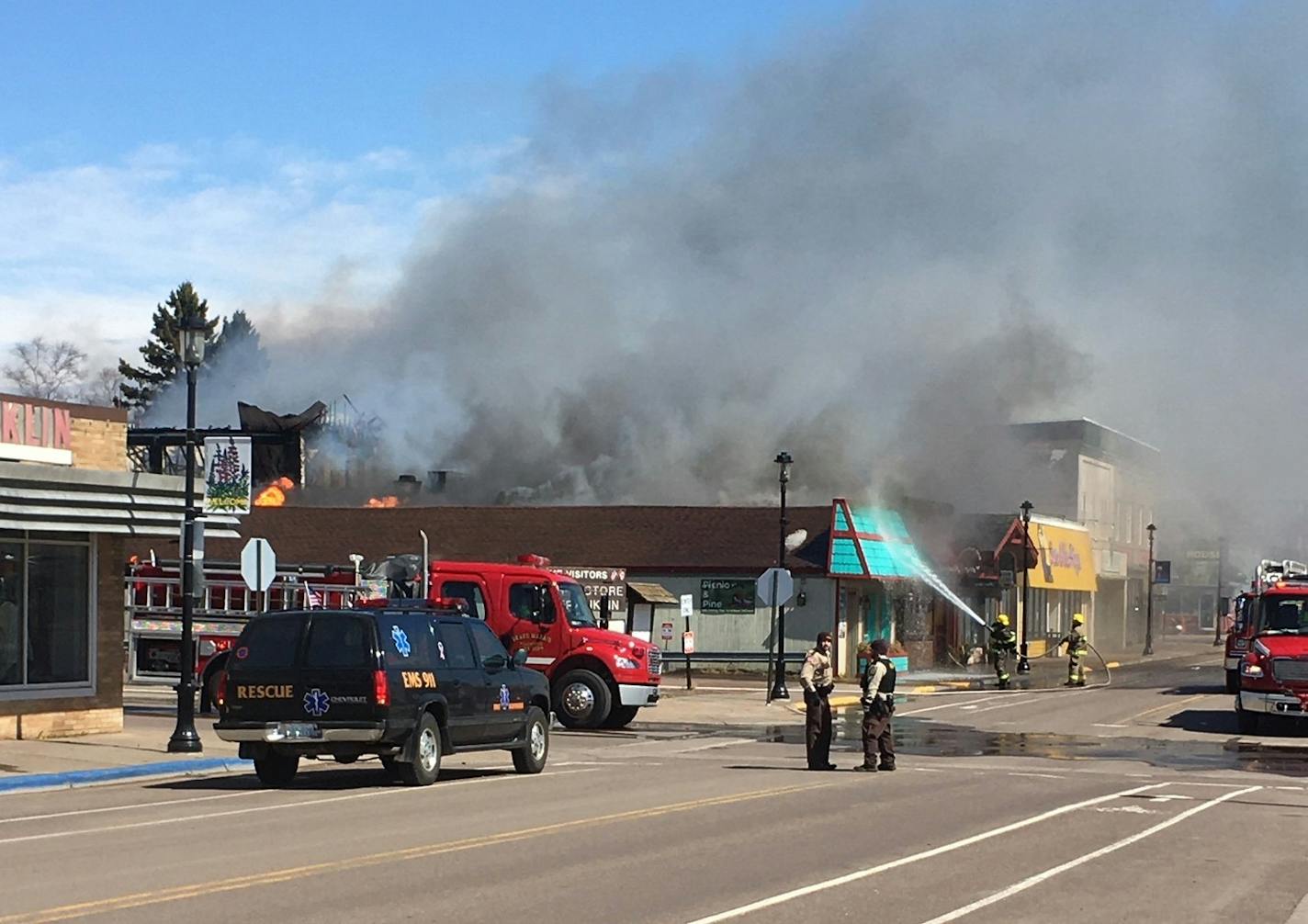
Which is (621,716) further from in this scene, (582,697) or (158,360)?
(158,360)

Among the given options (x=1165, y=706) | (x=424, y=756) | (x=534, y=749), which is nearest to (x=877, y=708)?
(x=534, y=749)

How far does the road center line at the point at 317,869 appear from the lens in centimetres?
1009

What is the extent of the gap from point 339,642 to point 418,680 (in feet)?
3.10

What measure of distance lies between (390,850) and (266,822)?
8.63 feet

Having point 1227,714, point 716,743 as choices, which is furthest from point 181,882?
point 1227,714

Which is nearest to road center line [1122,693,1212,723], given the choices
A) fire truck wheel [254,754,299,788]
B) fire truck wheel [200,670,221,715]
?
fire truck wheel [200,670,221,715]

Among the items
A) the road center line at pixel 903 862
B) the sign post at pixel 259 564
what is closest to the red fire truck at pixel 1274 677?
the road center line at pixel 903 862

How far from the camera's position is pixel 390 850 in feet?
42.6

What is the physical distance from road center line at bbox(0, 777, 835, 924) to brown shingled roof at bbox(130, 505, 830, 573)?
32113 mm

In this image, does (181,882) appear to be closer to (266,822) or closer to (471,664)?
(266,822)

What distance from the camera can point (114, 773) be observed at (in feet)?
65.8

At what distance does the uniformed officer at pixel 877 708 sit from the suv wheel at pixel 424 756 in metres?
5.31

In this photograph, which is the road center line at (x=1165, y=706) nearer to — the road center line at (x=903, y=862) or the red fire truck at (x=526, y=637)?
the red fire truck at (x=526, y=637)

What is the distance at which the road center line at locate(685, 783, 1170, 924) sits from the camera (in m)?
10.4
